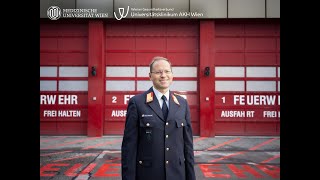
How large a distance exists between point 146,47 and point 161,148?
9545mm

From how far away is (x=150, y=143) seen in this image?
3.22 metres

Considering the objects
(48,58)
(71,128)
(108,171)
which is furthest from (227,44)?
(108,171)

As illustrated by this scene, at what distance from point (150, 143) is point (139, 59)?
945cm

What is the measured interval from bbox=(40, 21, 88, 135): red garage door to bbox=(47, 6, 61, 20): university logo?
1.20 feet

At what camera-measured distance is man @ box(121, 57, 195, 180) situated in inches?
126

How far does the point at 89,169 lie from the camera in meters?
7.30

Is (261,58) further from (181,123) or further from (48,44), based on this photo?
(181,123)

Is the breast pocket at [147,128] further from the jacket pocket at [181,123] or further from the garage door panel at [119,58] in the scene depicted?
the garage door panel at [119,58]

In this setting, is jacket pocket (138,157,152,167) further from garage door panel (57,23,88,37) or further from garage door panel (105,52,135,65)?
garage door panel (57,23,88,37)

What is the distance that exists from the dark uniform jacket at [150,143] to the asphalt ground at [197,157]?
363 centimetres

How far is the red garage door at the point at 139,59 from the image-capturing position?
1245 centimetres

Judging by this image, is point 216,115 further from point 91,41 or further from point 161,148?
point 161,148

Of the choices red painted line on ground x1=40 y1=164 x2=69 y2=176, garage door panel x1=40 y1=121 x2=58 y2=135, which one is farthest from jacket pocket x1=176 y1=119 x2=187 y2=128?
garage door panel x1=40 y1=121 x2=58 y2=135
